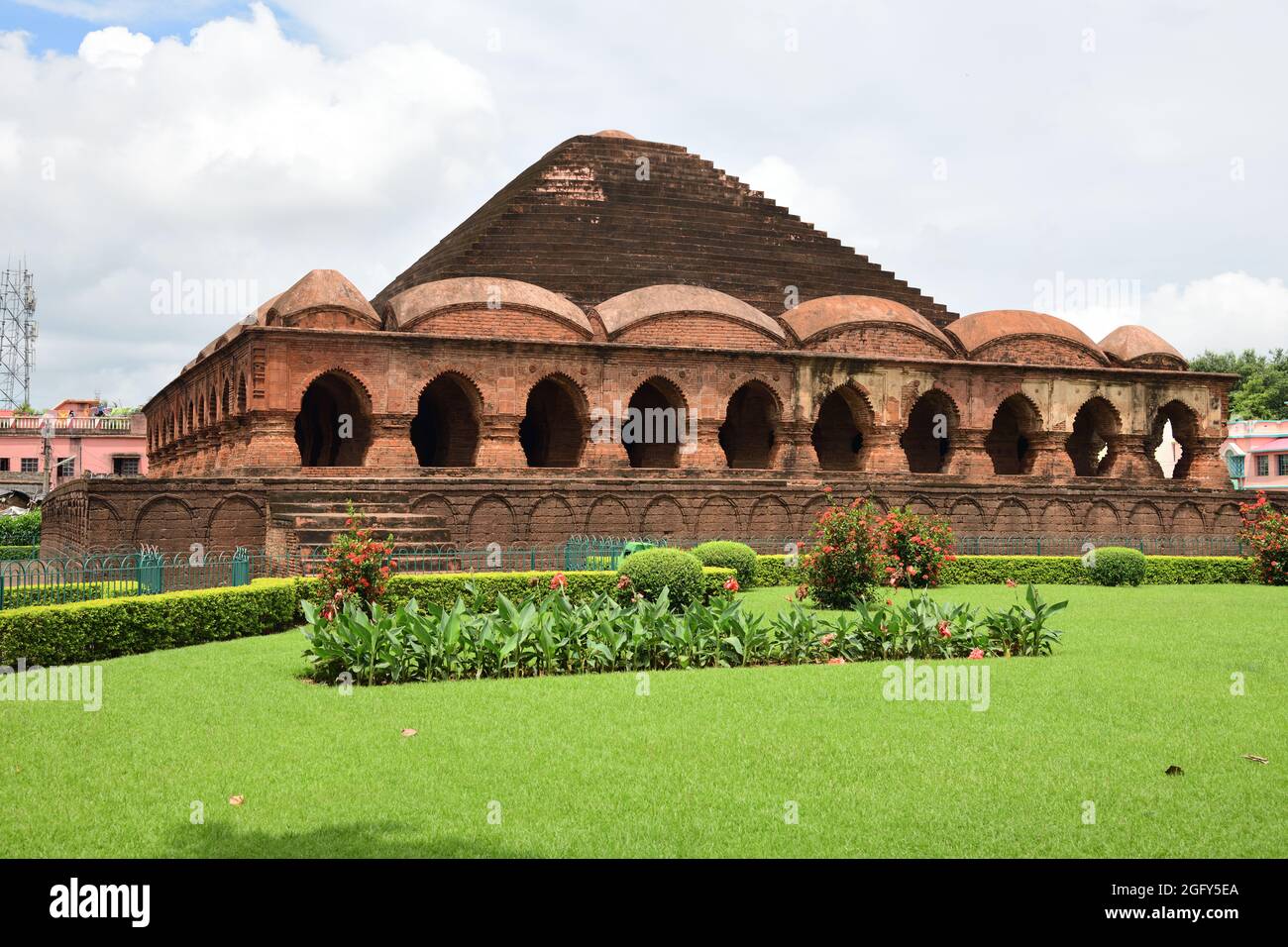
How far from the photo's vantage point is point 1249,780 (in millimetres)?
6117

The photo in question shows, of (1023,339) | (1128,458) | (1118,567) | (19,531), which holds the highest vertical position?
(1023,339)

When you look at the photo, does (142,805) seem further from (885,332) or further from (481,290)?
(885,332)

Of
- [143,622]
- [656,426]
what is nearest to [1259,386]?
[656,426]

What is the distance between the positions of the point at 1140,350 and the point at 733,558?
15249 millimetres

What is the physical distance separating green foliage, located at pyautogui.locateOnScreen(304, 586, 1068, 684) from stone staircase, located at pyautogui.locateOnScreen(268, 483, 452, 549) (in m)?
6.99

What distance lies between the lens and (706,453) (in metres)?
23.4

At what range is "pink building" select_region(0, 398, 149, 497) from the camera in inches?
1933

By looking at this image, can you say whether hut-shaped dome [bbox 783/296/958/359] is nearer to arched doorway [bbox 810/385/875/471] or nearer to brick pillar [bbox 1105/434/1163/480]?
arched doorway [bbox 810/385/875/471]

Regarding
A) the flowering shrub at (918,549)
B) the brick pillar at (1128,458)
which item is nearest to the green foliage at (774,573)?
the flowering shrub at (918,549)

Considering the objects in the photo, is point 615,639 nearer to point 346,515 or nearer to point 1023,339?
point 346,515

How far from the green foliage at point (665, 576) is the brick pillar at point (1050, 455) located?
14740 mm

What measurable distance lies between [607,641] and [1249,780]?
552 cm
